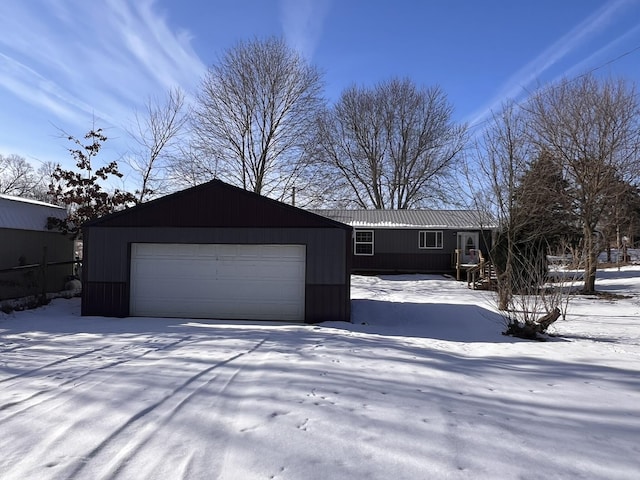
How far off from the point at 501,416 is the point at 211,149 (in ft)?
81.5

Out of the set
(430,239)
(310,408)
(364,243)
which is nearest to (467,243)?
(430,239)

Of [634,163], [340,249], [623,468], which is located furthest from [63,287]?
[634,163]

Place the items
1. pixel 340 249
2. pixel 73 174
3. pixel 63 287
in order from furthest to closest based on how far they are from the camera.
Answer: pixel 73 174
pixel 63 287
pixel 340 249

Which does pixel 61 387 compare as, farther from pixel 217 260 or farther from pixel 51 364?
pixel 217 260

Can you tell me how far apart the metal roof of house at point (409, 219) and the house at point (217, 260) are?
46.2 ft

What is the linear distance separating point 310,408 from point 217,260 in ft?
27.4

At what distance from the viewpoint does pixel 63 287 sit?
15922 millimetres

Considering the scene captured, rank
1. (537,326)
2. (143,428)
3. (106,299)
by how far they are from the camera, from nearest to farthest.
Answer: (143,428) → (537,326) → (106,299)

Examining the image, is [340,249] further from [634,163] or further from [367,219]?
[367,219]

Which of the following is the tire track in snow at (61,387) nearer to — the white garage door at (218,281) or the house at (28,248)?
the white garage door at (218,281)

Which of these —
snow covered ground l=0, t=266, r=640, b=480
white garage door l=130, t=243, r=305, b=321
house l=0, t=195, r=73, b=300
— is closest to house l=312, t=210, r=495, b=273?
white garage door l=130, t=243, r=305, b=321

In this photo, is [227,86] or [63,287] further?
[227,86]

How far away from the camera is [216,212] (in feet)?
39.3

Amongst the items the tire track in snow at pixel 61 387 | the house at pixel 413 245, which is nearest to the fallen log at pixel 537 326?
the tire track in snow at pixel 61 387
